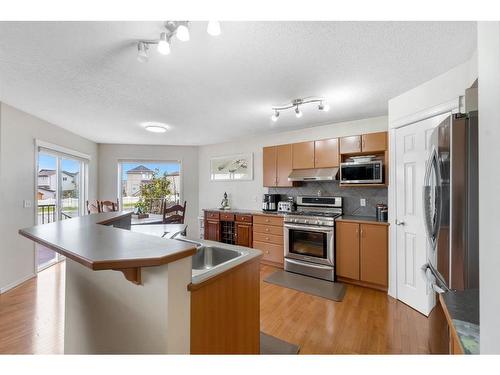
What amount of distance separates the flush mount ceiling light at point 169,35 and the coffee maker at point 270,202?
3.02 metres

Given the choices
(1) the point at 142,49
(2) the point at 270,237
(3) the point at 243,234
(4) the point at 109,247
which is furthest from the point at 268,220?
(4) the point at 109,247

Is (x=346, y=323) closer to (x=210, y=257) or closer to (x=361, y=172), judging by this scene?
(x=210, y=257)

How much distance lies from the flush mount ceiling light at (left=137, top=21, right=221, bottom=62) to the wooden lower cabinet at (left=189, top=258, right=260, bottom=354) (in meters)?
1.30

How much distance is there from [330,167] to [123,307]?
3.16 m

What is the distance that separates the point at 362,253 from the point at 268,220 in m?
1.47

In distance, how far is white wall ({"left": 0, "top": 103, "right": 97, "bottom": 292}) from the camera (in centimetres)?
270

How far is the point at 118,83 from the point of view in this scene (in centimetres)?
218

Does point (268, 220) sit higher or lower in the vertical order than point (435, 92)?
lower

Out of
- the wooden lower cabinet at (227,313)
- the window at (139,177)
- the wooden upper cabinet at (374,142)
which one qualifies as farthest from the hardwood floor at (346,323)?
the window at (139,177)

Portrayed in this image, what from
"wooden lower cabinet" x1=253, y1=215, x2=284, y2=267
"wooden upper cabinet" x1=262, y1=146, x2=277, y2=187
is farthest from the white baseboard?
"wooden upper cabinet" x1=262, y1=146, x2=277, y2=187

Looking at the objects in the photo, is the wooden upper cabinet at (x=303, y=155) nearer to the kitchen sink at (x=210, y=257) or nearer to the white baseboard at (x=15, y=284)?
the kitchen sink at (x=210, y=257)

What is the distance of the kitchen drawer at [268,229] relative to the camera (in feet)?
11.7

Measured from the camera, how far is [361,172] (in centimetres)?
305
